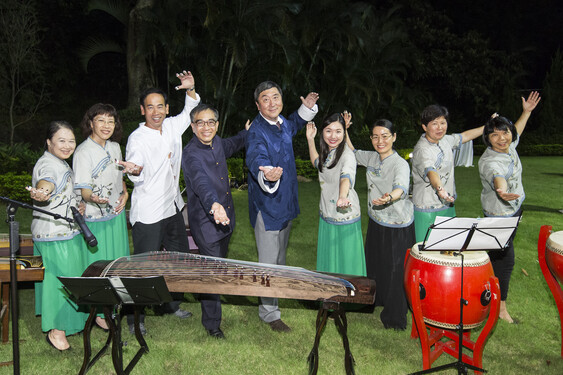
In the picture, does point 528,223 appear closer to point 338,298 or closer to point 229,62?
point 338,298

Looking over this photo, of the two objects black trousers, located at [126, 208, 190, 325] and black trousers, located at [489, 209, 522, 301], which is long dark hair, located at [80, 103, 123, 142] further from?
black trousers, located at [489, 209, 522, 301]

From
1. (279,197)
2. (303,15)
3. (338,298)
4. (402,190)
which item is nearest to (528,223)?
(402,190)

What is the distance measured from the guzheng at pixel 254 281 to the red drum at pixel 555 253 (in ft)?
4.98

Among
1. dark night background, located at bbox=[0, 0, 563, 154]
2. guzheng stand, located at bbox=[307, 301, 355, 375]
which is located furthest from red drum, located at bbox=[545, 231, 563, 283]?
dark night background, located at bbox=[0, 0, 563, 154]

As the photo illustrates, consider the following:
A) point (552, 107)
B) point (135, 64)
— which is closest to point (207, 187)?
point (135, 64)

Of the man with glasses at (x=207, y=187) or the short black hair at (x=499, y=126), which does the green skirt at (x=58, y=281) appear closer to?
the man with glasses at (x=207, y=187)

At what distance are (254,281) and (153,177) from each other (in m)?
1.55

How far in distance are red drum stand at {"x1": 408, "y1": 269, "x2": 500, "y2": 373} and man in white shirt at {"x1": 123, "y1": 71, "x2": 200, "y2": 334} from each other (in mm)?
2207

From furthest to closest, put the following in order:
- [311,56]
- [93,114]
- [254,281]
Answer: [311,56], [93,114], [254,281]

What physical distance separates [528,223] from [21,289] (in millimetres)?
8288

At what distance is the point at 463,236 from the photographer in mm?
3682

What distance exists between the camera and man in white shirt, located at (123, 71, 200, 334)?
439 centimetres

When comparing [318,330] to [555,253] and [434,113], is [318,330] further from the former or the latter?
[434,113]

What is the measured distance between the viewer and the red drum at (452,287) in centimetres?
A: 371
